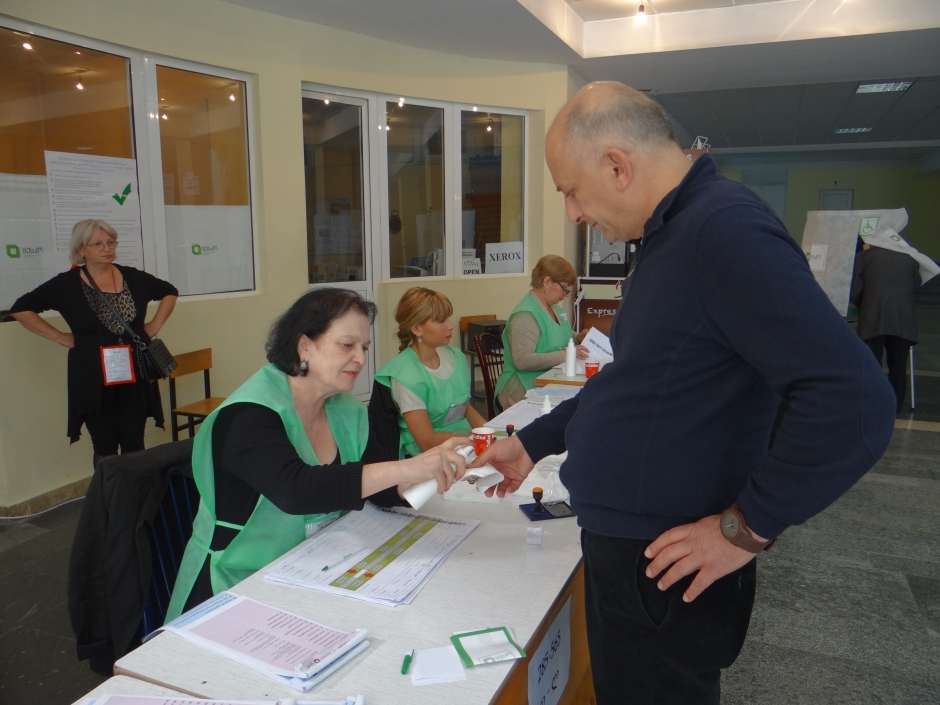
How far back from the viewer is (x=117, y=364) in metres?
3.56

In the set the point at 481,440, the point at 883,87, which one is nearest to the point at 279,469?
the point at 481,440

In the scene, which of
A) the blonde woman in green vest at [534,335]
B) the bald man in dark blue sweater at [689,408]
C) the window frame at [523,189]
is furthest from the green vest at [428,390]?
the window frame at [523,189]

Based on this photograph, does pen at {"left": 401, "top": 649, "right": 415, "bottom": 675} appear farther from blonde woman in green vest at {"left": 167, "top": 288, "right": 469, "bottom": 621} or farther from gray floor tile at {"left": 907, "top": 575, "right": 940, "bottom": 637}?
gray floor tile at {"left": 907, "top": 575, "right": 940, "bottom": 637}

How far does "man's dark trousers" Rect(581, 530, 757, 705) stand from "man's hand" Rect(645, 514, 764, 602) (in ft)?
0.12

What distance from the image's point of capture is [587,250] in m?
7.34

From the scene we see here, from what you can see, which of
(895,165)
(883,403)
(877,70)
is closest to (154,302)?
(883,403)

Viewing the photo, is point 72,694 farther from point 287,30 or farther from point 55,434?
point 287,30

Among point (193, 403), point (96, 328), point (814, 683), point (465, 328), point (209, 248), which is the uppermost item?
point (209, 248)

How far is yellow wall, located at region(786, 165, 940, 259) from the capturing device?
15.9 m

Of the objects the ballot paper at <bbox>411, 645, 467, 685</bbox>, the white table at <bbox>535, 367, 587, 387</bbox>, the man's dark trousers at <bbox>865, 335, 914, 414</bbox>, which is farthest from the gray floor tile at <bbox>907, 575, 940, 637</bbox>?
the man's dark trousers at <bbox>865, 335, 914, 414</bbox>

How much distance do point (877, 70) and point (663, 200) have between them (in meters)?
7.28

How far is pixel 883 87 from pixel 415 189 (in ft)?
21.6

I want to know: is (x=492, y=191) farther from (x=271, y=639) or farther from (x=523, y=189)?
(x=271, y=639)

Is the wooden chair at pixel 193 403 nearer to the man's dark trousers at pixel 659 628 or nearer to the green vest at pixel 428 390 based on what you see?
the green vest at pixel 428 390
